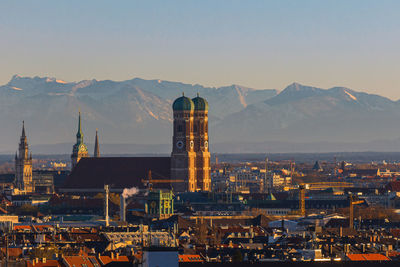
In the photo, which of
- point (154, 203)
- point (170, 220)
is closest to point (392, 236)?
point (170, 220)

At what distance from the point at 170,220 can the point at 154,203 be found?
97.9 ft

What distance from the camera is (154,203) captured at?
195875mm

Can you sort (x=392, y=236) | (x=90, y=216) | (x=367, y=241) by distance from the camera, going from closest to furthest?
(x=367, y=241) → (x=392, y=236) → (x=90, y=216)

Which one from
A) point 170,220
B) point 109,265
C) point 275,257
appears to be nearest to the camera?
point 109,265

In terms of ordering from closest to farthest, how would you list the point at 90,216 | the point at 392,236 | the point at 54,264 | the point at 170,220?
the point at 54,264 → the point at 392,236 → the point at 170,220 → the point at 90,216

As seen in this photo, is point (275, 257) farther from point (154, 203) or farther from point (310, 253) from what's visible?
point (154, 203)

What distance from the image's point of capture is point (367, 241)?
120 metres

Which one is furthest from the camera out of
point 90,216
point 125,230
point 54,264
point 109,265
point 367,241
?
point 90,216

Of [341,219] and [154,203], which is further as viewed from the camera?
[154,203]

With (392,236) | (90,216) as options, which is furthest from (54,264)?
(90,216)

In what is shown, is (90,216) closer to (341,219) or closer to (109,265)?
(341,219)

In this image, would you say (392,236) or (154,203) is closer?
(392,236)

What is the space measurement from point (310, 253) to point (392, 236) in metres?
38.4

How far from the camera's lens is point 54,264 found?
82.7 meters
